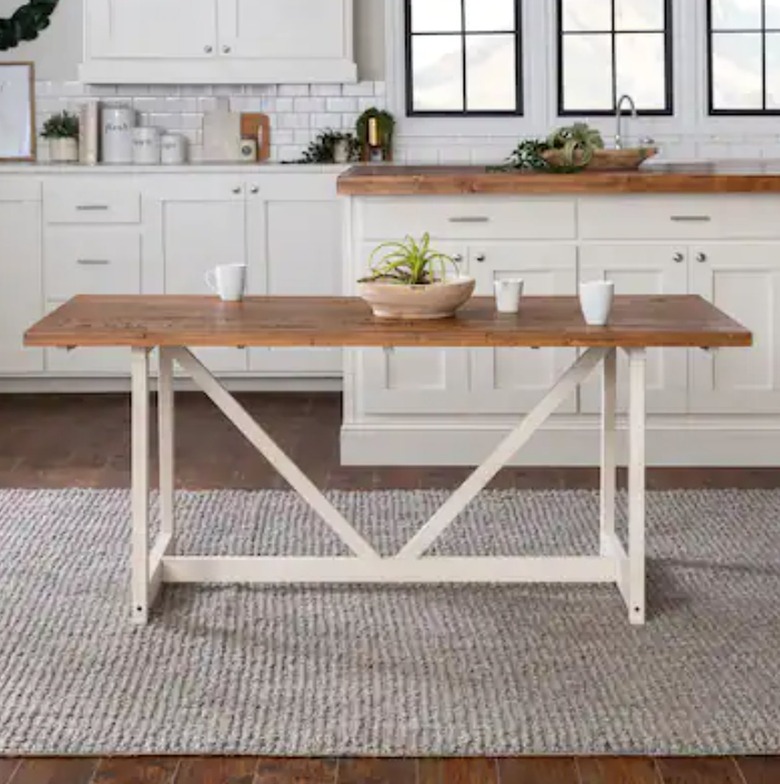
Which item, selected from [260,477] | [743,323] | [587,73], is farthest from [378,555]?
[587,73]

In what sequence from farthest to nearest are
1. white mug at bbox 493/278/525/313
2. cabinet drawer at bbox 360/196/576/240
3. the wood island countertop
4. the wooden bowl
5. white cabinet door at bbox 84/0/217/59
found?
white cabinet door at bbox 84/0/217/59
the wooden bowl
cabinet drawer at bbox 360/196/576/240
the wood island countertop
white mug at bbox 493/278/525/313

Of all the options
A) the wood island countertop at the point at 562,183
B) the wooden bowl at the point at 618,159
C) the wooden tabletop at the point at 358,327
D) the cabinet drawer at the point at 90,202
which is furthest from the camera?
the cabinet drawer at the point at 90,202

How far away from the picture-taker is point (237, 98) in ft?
26.8

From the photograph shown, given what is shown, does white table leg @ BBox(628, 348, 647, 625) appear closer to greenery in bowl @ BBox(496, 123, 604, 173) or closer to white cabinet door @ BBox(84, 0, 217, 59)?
greenery in bowl @ BBox(496, 123, 604, 173)

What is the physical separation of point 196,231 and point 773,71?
8.94 feet

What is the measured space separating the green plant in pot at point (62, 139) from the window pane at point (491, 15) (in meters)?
1.85

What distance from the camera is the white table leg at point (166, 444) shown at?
14.9ft

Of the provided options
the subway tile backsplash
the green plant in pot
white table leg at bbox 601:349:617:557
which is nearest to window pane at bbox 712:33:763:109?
the subway tile backsplash

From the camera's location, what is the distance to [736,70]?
8164 mm

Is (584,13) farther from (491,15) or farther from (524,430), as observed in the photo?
(524,430)

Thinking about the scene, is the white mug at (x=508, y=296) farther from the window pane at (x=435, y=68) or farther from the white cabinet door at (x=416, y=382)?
the window pane at (x=435, y=68)

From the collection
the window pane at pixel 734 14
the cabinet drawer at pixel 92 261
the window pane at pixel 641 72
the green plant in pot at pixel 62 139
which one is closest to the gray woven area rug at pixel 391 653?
the cabinet drawer at pixel 92 261

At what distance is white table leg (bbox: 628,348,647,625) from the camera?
4199 millimetres

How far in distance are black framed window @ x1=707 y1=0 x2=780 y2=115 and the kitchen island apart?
207 centimetres
